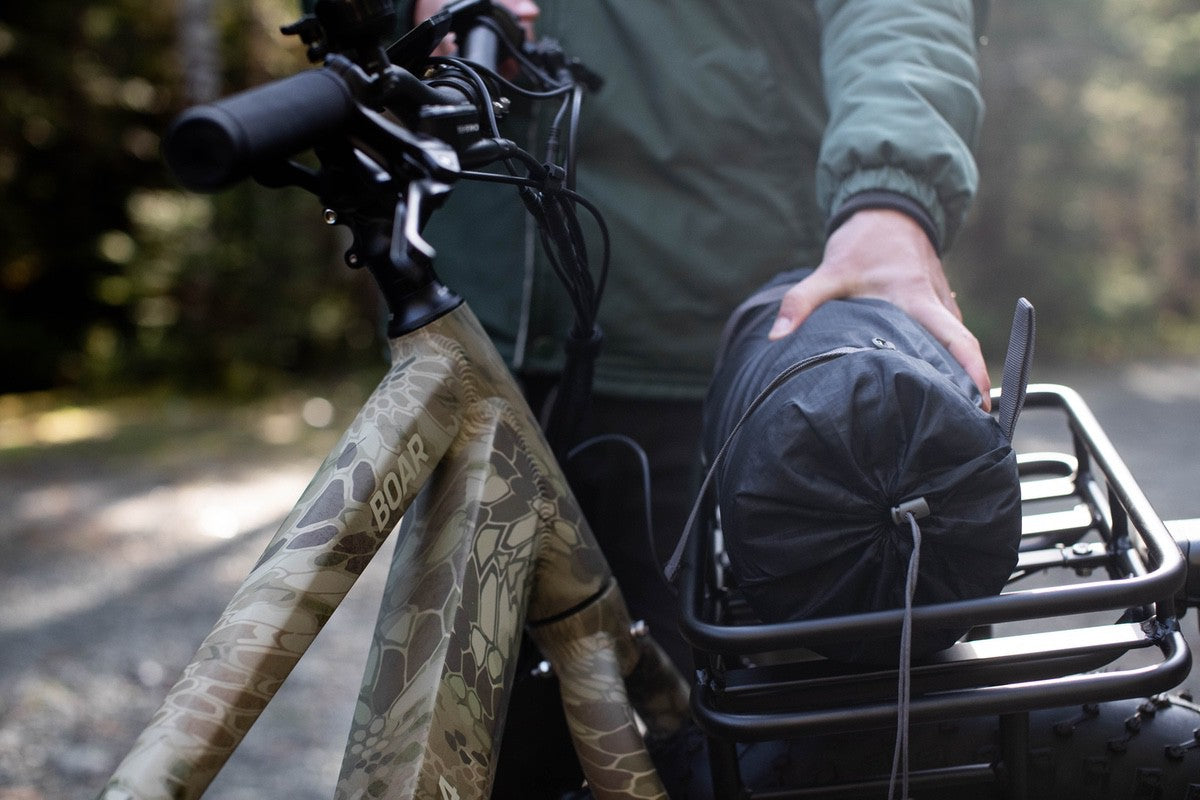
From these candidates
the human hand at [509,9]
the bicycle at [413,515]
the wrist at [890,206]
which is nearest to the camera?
the bicycle at [413,515]

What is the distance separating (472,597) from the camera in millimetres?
1094

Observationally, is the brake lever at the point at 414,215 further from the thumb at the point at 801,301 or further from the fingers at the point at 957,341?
the fingers at the point at 957,341

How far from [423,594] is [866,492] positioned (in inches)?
18.0

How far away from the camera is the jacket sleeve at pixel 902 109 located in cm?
132

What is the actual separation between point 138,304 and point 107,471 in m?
3.92

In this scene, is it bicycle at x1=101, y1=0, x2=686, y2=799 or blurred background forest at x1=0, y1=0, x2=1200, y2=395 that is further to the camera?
blurred background forest at x1=0, y1=0, x2=1200, y2=395

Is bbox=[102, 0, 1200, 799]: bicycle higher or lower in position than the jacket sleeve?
lower

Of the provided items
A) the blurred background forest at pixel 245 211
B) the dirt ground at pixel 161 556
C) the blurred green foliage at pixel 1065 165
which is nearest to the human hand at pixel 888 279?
the dirt ground at pixel 161 556

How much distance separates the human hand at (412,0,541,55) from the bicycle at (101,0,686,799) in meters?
0.28

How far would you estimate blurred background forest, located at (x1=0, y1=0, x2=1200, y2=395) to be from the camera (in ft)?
32.0

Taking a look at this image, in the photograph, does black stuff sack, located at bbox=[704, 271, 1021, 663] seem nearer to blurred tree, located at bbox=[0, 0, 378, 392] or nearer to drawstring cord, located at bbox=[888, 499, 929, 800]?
drawstring cord, located at bbox=[888, 499, 929, 800]

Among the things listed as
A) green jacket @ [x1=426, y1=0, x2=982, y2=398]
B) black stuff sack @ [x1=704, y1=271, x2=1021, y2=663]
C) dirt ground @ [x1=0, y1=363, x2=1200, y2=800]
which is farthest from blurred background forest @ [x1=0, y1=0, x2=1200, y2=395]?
black stuff sack @ [x1=704, y1=271, x2=1021, y2=663]

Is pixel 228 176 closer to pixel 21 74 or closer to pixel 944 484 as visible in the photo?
pixel 944 484

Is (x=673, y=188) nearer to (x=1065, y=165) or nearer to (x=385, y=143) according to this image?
(x=385, y=143)
